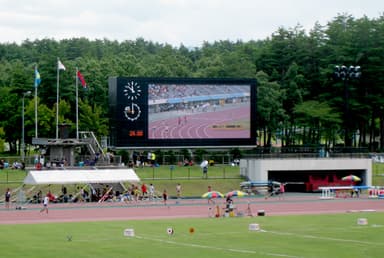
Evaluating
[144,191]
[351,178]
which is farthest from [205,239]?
[351,178]

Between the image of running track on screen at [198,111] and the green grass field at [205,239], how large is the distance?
3188 cm

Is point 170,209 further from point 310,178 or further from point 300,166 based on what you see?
point 310,178

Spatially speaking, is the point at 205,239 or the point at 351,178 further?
the point at 351,178

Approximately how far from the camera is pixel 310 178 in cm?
8000

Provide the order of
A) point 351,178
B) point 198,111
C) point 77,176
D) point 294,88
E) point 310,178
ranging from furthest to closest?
point 294,88, point 198,111, point 310,178, point 351,178, point 77,176

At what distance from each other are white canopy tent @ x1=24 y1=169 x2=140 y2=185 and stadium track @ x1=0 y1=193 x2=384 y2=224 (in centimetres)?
180

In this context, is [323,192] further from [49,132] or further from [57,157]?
[49,132]

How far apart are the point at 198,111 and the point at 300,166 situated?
1097cm

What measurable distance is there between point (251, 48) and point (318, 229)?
103027 millimetres

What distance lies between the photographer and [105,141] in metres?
92.4

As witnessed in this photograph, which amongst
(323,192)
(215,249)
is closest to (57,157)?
(323,192)

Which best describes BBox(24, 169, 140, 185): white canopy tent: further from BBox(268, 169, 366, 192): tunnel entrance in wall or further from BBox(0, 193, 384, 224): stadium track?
BBox(268, 169, 366, 192): tunnel entrance in wall

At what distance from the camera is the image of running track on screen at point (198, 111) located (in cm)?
8194

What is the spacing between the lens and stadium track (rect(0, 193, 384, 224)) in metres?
53.5
